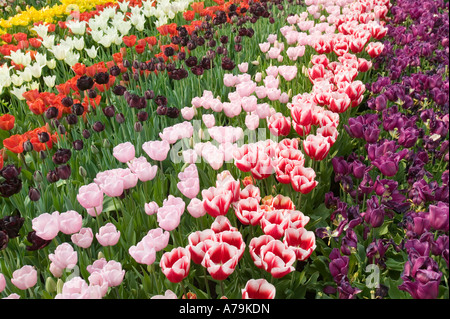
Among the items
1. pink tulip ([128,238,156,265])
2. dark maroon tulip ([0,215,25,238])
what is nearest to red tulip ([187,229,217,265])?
pink tulip ([128,238,156,265])

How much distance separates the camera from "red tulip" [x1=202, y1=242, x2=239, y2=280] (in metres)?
1.39

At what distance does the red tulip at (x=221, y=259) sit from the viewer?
139cm

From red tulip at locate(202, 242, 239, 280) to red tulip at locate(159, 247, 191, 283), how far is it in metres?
0.08

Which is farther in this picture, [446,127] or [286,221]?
[446,127]

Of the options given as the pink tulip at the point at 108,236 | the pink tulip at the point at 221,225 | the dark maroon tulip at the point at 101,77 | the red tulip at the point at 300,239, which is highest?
the dark maroon tulip at the point at 101,77

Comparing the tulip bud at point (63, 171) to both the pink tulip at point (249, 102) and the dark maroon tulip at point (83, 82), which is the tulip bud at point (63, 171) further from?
the pink tulip at point (249, 102)

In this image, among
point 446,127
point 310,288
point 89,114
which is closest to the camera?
point 310,288

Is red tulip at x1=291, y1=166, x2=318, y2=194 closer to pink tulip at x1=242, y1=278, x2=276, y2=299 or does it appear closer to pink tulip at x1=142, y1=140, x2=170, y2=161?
pink tulip at x1=242, y1=278, x2=276, y2=299

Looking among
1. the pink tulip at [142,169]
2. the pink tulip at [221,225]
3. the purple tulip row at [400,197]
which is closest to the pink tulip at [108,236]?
the pink tulip at [142,169]

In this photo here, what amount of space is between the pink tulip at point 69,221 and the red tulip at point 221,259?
0.65 metres
